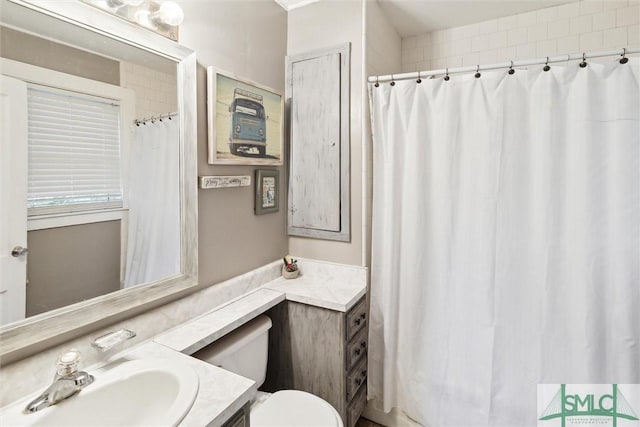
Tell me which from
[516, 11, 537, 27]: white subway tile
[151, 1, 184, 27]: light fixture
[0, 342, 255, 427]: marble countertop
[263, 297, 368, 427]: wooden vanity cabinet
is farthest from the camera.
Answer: [516, 11, 537, 27]: white subway tile

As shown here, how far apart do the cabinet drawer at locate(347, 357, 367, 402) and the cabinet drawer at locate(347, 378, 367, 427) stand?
5 centimetres

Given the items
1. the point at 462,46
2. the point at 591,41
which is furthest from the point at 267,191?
the point at 591,41

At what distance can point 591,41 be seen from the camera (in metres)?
1.90

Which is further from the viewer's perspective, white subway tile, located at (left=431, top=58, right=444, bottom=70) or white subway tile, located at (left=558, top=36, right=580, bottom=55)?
white subway tile, located at (left=431, top=58, right=444, bottom=70)

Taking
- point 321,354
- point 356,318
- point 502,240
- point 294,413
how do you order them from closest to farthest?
point 294,413 → point 502,240 → point 321,354 → point 356,318

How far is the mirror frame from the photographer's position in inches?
37.7

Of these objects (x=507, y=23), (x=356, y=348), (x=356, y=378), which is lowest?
(x=356, y=378)

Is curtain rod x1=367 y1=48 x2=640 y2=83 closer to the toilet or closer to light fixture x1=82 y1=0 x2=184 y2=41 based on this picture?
light fixture x1=82 y1=0 x2=184 y2=41

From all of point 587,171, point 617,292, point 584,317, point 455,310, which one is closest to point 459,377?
point 455,310

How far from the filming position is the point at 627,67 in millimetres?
1328

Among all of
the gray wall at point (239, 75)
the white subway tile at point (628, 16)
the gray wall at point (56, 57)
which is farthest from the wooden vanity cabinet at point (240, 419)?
the white subway tile at point (628, 16)

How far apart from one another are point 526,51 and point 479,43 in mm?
281

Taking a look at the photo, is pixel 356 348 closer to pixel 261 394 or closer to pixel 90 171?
pixel 261 394

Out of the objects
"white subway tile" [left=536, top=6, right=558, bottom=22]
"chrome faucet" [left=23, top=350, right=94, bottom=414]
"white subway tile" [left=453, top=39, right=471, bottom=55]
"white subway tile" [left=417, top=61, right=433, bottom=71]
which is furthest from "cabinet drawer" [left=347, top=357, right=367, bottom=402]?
"white subway tile" [left=536, top=6, right=558, bottom=22]
